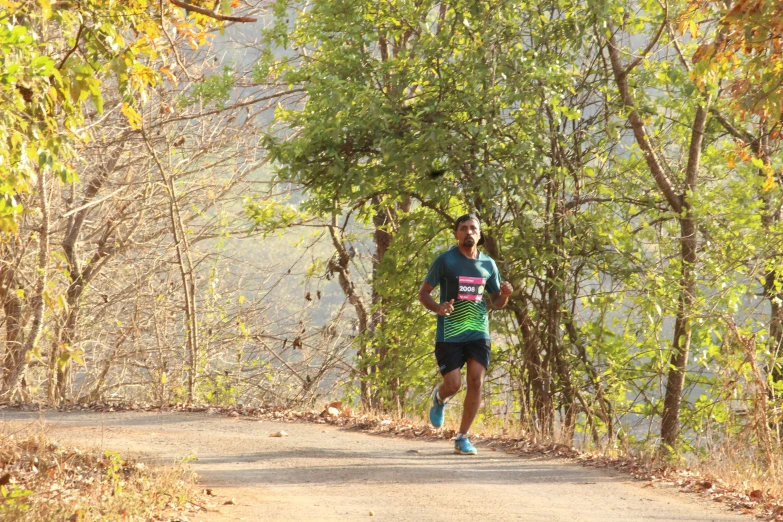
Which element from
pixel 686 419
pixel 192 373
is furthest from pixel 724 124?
pixel 192 373

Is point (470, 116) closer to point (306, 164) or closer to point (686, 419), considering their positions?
point (306, 164)

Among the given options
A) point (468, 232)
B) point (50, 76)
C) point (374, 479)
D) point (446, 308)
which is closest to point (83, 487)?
point (374, 479)

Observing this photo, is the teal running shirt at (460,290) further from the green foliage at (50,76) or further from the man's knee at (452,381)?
the green foliage at (50,76)

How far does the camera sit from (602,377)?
1207cm

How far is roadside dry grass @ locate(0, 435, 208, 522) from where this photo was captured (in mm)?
5488

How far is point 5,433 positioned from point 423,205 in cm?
566

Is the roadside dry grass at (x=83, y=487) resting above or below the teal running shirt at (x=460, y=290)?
below

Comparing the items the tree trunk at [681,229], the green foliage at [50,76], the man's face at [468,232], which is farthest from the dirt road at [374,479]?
the tree trunk at [681,229]

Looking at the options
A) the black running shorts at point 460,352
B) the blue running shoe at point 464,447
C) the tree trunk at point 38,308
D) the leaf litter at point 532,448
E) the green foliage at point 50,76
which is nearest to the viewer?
the green foliage at point 50,76

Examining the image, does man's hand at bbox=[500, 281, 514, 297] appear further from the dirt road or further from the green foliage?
the green foliage

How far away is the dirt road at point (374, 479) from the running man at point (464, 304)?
766mm

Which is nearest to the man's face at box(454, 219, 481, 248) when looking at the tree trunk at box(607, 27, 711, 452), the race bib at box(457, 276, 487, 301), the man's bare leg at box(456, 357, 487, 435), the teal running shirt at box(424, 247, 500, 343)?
the teal running shirt at box(424, 247, 500, 343)

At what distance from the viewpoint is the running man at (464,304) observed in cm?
828

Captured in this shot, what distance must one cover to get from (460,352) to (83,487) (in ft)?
10.9
